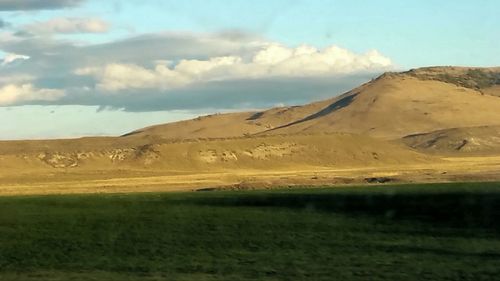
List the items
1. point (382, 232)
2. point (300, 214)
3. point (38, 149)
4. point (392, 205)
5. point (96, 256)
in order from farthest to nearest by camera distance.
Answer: point (38, 149) → point (392, 205) → point (300, 214) → point (382, 232) → point (96, 256)

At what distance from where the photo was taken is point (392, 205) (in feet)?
162

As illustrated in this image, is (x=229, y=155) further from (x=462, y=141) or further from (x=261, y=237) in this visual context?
(x=261, y=237)

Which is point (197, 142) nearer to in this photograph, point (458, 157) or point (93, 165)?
point (93, 165)

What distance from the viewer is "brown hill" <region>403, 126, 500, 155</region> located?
147m

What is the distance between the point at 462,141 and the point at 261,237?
4722 inches

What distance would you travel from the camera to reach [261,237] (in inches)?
1389

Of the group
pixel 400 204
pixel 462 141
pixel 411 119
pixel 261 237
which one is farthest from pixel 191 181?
pixel 411 119

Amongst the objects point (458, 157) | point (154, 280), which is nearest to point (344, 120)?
point (458, 157)

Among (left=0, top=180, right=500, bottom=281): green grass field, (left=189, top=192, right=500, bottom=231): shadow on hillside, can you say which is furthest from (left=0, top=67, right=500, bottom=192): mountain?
(left=0, top=180, right=500, bottom=281): green grass field

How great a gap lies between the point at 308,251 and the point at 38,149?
109 metres

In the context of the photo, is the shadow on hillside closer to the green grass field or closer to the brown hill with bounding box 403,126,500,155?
the green grass field

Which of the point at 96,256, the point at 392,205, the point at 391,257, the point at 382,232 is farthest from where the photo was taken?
the point at 392,205

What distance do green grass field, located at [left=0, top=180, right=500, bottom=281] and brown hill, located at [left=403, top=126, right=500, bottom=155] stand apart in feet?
293

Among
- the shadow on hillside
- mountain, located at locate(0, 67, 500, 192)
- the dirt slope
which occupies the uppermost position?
the dirt slope
